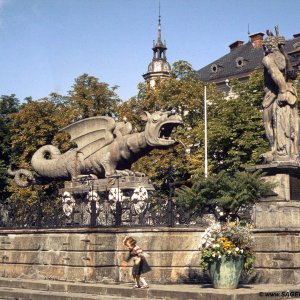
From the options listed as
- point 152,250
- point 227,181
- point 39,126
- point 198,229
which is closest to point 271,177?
point 227,181

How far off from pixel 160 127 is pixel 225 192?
377cm

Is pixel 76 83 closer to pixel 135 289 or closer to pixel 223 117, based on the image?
pixel 223 117

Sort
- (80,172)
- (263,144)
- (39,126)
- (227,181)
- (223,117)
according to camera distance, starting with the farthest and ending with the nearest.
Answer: (39,126), (223,117), (263,144), (80,172), (227,181)

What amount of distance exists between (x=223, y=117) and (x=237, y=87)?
2.68 m

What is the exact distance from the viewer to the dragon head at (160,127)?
1805 centimetres

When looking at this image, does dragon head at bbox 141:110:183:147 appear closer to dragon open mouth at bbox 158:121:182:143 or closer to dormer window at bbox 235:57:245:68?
dragon open mouth at bbox 158:121:182:143

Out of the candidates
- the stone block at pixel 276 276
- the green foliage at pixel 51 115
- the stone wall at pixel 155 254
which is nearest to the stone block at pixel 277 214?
the stone wall at pixel 155 254

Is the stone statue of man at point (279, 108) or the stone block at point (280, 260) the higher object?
the stone statue of man at point (279, 108)

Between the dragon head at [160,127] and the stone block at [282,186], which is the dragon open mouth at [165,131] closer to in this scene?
the dragon head at [160,127]

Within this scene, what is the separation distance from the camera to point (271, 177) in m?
15.5

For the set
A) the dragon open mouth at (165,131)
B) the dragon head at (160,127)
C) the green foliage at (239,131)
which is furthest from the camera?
the green foliage at (239,131)

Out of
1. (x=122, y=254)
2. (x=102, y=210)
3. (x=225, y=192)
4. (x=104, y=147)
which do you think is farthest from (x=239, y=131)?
(x=122, y=254)

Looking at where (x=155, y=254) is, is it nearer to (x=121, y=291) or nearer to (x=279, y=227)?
(x=121, y=291)

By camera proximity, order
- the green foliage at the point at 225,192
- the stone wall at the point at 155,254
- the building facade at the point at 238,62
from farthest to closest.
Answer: the building facade at the point at 238,62 < the green foliage at the point at 225,192 < the stone wall at the point at 155,254
